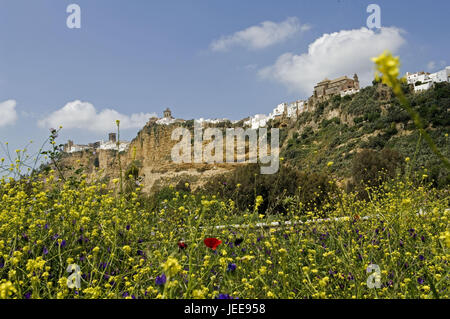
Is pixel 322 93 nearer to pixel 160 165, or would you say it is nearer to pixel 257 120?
pixel 257 120

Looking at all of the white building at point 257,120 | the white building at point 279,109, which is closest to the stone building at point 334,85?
the white building at point 279,109

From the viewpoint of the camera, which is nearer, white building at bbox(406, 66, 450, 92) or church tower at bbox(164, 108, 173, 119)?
white building at bbox(406, 66, 450, 92)

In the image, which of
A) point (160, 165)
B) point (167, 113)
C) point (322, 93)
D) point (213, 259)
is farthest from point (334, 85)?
point (213, 259)

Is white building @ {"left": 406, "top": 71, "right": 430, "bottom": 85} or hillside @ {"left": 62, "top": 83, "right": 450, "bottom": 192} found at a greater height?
white building @ {"left": 406, "top": 71, "right": 430, "bottom": 85}

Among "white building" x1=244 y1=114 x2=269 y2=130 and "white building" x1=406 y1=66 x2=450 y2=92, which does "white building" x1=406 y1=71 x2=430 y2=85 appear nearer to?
"white building" x1=406 y1=66 x2=450 y2=92

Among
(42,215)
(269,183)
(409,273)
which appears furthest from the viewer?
(269,183)

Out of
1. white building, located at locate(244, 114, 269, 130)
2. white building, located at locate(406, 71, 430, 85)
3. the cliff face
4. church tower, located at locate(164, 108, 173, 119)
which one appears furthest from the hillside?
church tower, located at locate(164, 108, 173, 119)

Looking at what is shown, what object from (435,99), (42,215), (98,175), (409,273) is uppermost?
(435,99)
